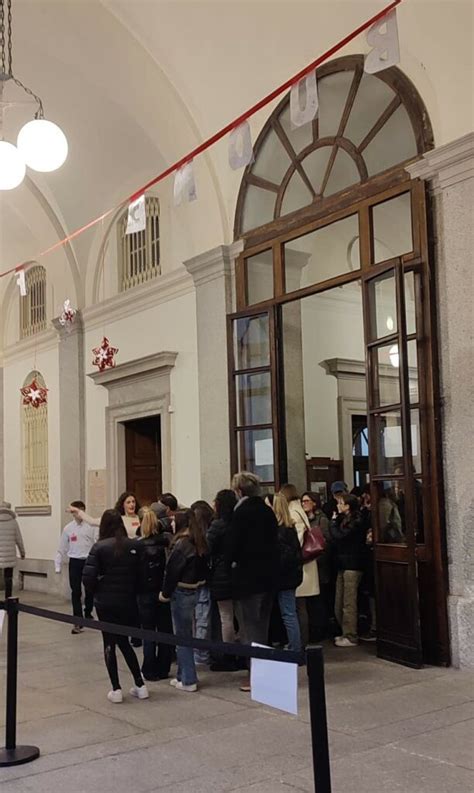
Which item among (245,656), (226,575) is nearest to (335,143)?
(226,575)

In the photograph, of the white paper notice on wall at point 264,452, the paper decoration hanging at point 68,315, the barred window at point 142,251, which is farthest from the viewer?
the paper decoration hanging at point 68,315

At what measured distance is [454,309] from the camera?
7.11m

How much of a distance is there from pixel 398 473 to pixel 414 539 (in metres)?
0.58

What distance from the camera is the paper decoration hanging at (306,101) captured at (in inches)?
238

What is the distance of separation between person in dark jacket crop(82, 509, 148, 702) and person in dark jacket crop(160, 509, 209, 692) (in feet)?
1.01

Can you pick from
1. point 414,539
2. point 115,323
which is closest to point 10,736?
point 414,539

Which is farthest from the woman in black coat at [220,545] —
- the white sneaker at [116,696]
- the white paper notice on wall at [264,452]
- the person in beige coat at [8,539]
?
the person in beige coat at [8,539]

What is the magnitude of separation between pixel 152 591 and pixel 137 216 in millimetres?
3279

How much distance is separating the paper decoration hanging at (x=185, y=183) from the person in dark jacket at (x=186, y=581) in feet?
8.99

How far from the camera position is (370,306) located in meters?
7.66

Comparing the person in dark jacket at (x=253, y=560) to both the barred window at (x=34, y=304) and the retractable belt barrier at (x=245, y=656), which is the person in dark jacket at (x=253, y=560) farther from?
the barred window at (x=34, y=304)

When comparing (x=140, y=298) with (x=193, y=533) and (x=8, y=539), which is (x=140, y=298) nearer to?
(x=8, y=539)

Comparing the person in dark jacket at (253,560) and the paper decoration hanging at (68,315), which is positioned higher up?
the paper decoration hanging at (68,315)

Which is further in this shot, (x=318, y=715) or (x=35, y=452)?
(x=35, y=452)
